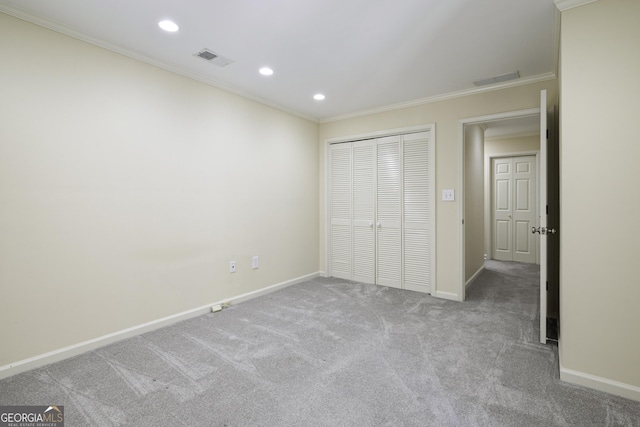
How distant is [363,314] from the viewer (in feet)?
10.7

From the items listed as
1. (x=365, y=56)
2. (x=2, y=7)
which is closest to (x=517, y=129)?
(x=365, y=56)

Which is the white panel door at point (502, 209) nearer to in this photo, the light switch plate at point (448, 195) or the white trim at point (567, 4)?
the light switch plate at point (448, 195)

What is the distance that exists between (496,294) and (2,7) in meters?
5.36

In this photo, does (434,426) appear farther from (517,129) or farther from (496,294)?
(517,129)

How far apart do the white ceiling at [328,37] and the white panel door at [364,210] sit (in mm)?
1145

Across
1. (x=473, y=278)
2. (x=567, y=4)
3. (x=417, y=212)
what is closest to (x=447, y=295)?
(x=417, y=212)

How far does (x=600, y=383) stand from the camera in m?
1.94

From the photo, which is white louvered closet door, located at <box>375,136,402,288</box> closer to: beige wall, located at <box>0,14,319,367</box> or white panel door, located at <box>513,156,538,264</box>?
beige wall, located at <box>0,14,319,367</box>

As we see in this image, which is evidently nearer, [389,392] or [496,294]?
[389,392]

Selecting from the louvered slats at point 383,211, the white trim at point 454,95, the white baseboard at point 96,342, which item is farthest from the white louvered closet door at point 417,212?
the white baseboard at point 96,342

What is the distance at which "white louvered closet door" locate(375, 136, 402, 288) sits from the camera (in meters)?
4.19

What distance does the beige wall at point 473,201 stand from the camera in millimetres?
4355

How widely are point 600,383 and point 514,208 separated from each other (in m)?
4.88

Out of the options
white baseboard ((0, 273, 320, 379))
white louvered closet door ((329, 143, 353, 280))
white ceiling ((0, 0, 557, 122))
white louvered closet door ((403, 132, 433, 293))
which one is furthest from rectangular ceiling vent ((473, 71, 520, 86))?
white baseboard ((0, 273, 320, 379))
